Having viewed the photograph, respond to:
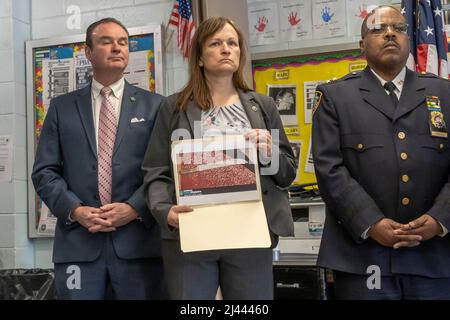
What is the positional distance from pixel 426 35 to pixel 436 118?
47.0 inches

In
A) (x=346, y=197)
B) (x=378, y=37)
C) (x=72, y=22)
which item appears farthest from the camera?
(x=72, y=22)

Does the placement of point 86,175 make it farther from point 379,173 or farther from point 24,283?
point 379,173

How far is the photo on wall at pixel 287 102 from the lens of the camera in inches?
138

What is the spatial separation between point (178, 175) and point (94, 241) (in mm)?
519

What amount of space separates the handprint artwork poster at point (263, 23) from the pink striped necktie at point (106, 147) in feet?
5.90

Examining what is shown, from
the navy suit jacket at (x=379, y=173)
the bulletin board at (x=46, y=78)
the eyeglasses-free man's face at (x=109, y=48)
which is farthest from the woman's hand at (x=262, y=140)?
the bulletin board at (x=46, y=78)

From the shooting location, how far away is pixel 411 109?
6.05ft

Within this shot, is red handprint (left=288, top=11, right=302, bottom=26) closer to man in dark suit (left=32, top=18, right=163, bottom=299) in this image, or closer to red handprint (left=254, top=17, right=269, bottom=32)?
red handprint (left=254, top=17, right=269, bottom=32)

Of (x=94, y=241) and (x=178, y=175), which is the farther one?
(x=94, y=241)

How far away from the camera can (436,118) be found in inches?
72.6

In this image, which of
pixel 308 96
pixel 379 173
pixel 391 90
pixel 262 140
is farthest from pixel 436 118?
pixel 308 96
